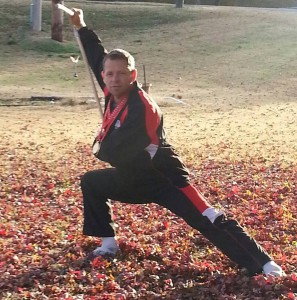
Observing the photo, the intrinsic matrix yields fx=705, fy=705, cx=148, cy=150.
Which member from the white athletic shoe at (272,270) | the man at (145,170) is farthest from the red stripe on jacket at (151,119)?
the white athletic shoe at (272,270)

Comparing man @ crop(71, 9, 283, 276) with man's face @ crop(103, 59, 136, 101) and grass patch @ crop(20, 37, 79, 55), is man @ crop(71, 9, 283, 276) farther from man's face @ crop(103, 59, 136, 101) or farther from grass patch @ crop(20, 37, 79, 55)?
grass patch @ crop(20, 37, 79, 55)

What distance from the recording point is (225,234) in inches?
206

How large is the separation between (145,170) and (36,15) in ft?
91.1

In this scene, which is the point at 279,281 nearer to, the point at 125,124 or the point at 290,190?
the point at 125,124

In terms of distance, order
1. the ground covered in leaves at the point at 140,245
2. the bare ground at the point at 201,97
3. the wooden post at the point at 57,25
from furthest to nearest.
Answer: the wooden post at the point at 57,25
the bare ground at the point at 201,97
the ground covered in leaves at the point at 140,245

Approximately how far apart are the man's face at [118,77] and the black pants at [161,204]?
62 cm

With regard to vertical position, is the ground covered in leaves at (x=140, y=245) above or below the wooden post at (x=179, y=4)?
above

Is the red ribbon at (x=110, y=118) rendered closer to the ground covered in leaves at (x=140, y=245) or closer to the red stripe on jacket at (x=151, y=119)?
the red stripe on jacket at (x=151, y=119)

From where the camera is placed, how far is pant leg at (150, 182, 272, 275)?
5.18m

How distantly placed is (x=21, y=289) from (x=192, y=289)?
3.98 feet

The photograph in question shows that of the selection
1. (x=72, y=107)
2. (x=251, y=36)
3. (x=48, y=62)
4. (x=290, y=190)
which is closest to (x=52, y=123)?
(x=72, y=107)

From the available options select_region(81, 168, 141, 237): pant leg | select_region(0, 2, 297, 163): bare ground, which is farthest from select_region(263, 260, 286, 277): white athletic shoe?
select_region(0, 2, 297, 163): bare ground

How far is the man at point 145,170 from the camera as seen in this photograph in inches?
205

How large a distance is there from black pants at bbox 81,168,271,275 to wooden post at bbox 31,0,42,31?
27396 mm
